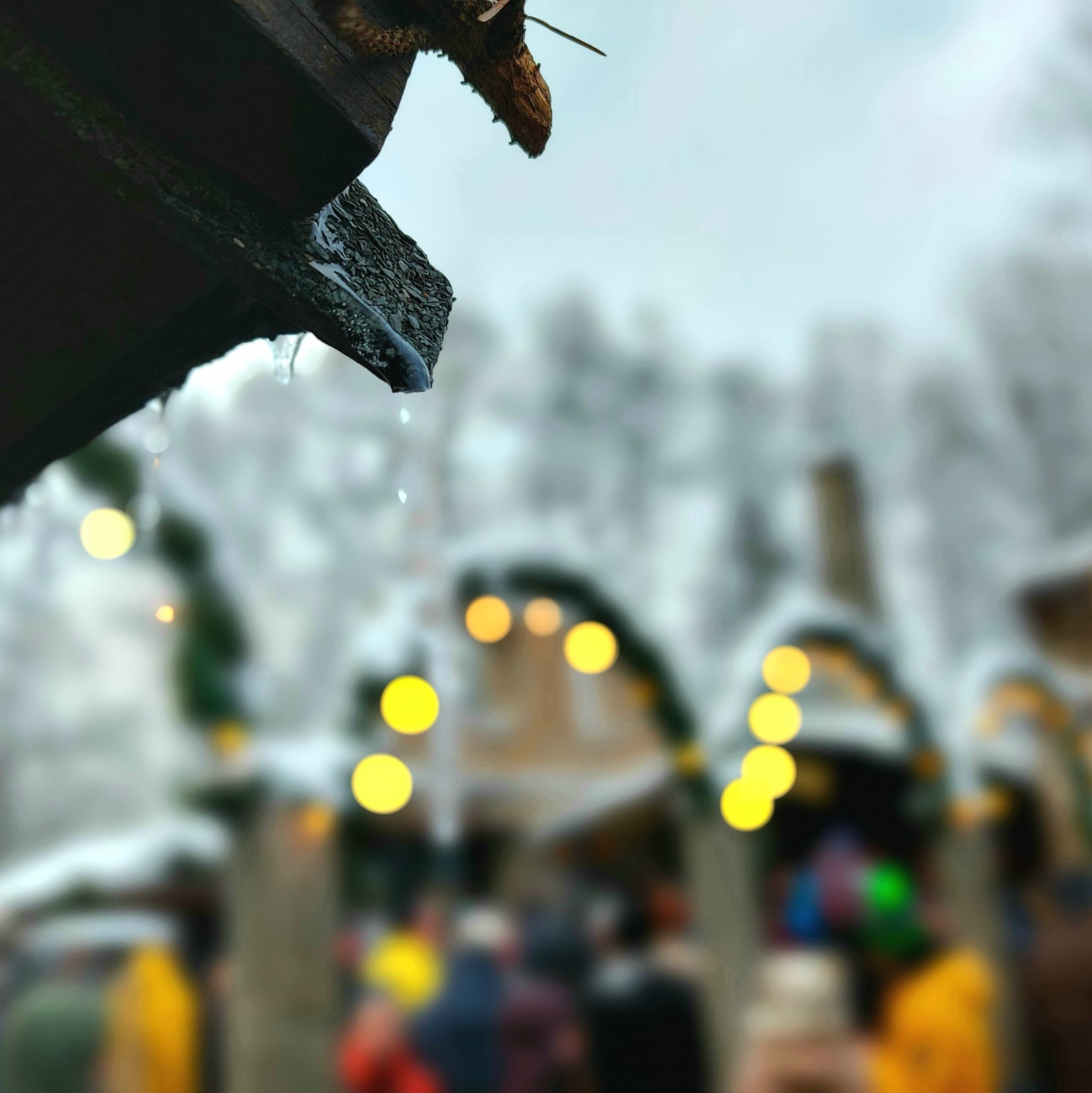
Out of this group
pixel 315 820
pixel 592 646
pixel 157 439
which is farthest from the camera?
pixel 592 646

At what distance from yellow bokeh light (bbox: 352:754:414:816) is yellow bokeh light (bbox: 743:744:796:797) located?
1857mm

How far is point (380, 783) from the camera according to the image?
4.84 meters

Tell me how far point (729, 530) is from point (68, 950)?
8.80 meters

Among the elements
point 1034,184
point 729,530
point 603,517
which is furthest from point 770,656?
point 1034,184

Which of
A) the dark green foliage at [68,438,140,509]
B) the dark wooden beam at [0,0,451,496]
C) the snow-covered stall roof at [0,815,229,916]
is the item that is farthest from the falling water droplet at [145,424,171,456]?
the snow-covered stall roof at [0,815,229,916]

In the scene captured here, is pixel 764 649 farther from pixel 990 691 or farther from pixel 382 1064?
pixel 382 1064

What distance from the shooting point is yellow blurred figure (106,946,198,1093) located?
4215 mm

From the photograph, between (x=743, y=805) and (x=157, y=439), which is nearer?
(x=157, y=439)

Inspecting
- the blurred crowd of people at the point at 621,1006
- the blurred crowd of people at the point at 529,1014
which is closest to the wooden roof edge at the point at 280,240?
the blurred crowd of people at the point at 621,1006

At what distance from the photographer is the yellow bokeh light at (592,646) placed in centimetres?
522

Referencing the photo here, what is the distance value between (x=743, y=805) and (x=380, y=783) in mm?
2058

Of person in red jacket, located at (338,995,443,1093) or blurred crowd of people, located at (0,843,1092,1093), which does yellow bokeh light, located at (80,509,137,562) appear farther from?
person in red jacket, located at (338,995,443,1093)

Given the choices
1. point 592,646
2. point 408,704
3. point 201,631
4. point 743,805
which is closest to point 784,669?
point 743,805

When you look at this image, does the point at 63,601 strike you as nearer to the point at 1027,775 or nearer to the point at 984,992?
the point at 1027,775
